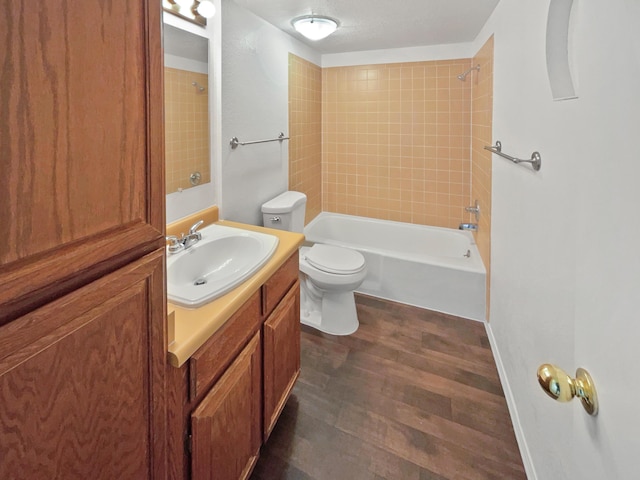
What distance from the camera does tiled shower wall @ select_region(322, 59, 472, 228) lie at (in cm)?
316

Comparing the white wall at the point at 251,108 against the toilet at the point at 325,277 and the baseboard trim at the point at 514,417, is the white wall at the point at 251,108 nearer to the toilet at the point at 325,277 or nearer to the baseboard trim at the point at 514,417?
the toilet at the point at 325,277

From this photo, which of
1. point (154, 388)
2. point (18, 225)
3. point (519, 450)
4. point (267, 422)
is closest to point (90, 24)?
point (18, 225)

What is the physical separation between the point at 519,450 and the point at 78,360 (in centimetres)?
170

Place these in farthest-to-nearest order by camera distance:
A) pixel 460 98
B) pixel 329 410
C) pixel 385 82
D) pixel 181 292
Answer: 1. pixel 385 82
2. pixel 460 98
3. pixel 329 410
4. pixel 181 292

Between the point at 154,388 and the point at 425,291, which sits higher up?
the point at 154,388

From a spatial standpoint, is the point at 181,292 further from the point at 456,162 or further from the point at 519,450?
the point at 456,162

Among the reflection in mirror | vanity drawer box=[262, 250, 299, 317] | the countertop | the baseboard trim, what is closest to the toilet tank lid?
the reflection in mirror

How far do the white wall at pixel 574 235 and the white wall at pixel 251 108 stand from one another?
1.45 m

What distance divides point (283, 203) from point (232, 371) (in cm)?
150

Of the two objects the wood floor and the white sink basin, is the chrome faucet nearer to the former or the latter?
the white sink basin

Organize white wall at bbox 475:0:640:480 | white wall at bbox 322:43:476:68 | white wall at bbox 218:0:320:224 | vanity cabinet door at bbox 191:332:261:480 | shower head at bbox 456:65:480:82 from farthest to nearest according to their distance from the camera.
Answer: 1. white wall at bbox 322:43:476:68
2. shower head at bbox 456:65:480:82
3. white wall at bbox 218:0:320:224
4. vanity cabinet door at bbox 191:332:261:480
5. white wall at bbox 475:0:640:480

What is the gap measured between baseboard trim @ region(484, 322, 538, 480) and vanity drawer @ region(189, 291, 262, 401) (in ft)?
3.94

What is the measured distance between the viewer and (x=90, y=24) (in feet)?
1.67

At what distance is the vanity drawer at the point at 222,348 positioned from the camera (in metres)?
0.93
